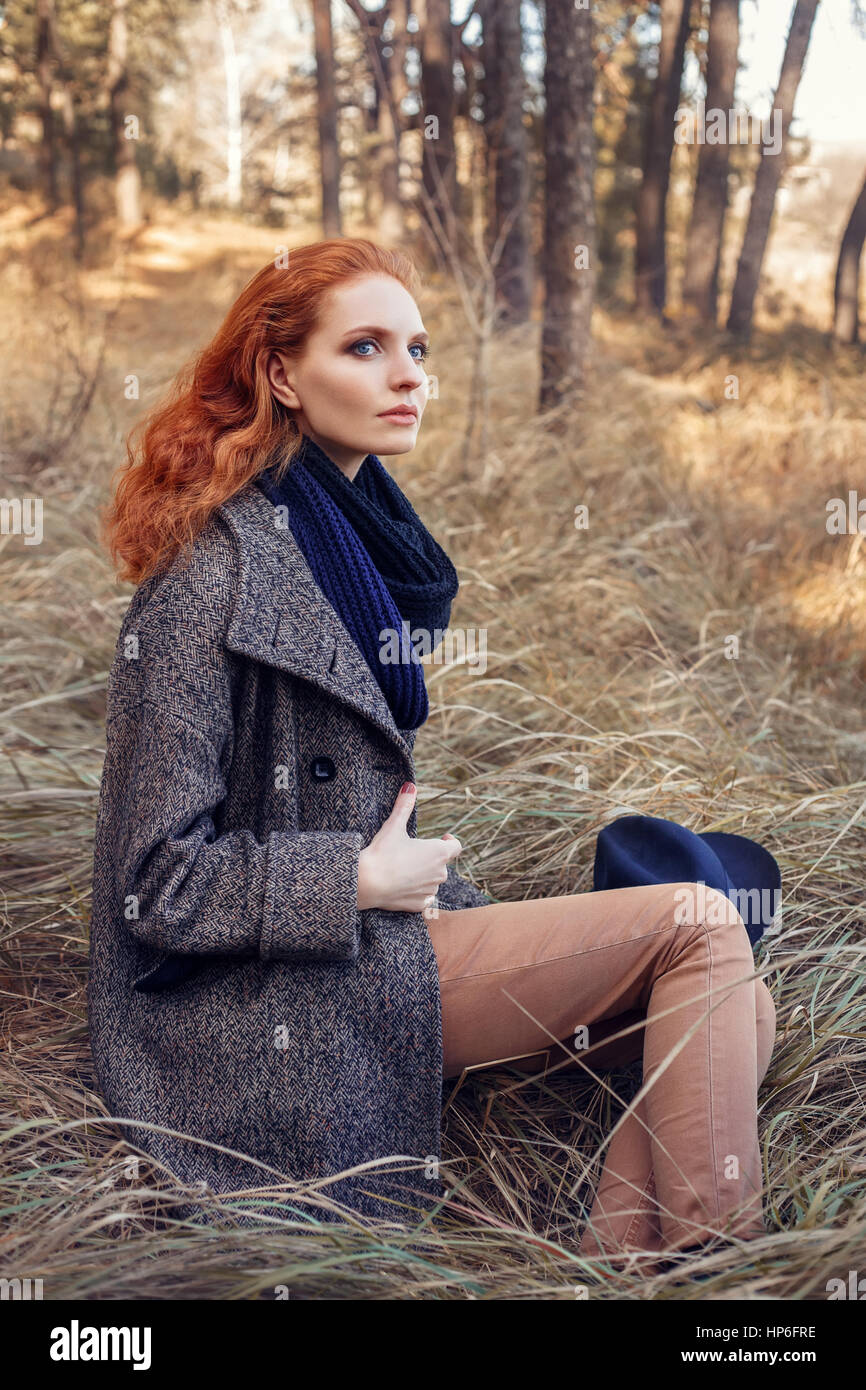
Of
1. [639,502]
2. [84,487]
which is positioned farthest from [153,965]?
[639,502]

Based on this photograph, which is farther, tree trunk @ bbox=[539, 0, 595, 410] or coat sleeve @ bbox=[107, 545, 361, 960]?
tree trunk @ bbox=[539, 0, 595, 410]

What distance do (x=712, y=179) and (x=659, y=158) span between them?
4.99ft

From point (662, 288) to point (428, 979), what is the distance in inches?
Answer: 522

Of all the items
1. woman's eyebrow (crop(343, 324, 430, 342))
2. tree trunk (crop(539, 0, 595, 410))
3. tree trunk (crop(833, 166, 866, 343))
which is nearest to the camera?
woman's eyebrow (crop(343, 324, 430, 342))

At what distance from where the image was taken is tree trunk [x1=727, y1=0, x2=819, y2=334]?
375 inches

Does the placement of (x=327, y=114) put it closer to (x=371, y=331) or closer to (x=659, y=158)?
(x=659, y=158)

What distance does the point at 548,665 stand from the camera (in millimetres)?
3281

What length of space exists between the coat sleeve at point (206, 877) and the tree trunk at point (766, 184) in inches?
395

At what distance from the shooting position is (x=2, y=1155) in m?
1.70

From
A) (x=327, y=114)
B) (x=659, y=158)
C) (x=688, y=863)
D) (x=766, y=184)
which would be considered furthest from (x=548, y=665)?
(x=327, y=114)

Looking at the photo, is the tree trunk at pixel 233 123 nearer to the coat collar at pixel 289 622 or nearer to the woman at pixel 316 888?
the woman at pixel 316 888

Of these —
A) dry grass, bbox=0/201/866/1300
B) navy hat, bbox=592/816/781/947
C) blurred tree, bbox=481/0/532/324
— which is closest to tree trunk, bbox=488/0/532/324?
blurred tree, bbox=481/0/532/324

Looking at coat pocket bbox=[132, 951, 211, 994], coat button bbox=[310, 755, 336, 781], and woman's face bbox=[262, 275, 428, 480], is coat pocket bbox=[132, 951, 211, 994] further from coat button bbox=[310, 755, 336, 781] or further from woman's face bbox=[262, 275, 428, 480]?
woman's face bbox=[262, 275, 428, 480]
